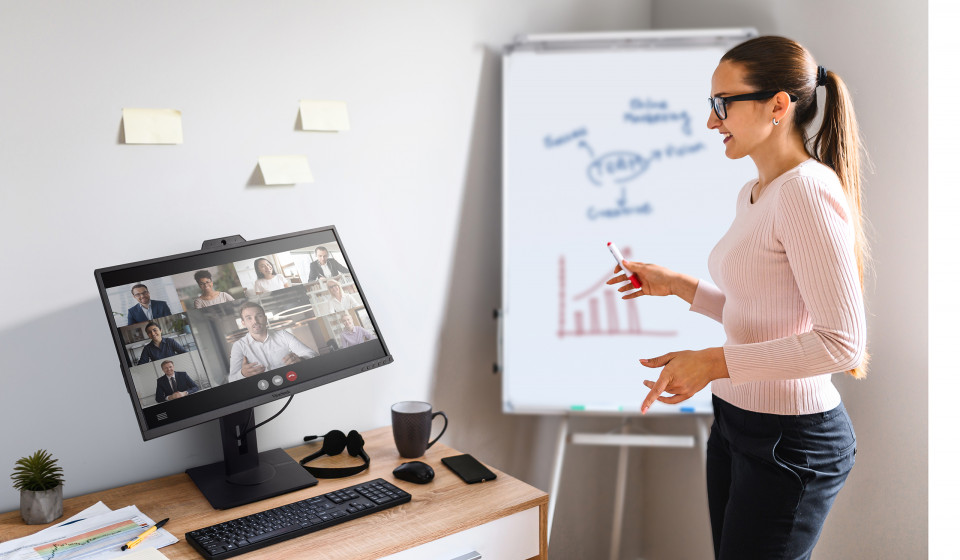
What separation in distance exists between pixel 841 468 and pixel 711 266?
0.39 meters

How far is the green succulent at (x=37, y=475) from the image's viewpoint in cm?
124

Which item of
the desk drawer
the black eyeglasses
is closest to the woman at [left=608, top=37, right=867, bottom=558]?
the black eyeglasses

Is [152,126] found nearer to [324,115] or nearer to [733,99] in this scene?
[324,115]

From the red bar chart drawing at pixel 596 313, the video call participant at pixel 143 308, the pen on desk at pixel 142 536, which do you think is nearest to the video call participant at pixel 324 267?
the video call participant at pixel 143 308

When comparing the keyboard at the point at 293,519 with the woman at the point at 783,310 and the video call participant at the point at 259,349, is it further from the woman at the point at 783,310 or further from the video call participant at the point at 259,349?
the woman at the point at 783,310

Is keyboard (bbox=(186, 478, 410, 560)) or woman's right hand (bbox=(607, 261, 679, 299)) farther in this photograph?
woman's right hand (bbox=(607, 261, 679, 299))

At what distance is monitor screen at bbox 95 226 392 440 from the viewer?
1225mm

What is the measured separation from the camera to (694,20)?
2.10 meters

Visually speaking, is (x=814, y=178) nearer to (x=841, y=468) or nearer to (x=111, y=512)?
(x=841, y=468)

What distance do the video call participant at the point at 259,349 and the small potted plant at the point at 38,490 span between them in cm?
33

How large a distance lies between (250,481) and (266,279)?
37cm

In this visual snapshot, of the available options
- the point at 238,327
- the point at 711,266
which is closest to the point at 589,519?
the point at 711,266

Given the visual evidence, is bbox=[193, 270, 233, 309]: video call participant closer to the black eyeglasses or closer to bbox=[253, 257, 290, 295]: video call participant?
bbox=[253, 257, 290, 295]: video call participant

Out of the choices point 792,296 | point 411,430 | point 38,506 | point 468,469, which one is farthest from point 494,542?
point 38,506
